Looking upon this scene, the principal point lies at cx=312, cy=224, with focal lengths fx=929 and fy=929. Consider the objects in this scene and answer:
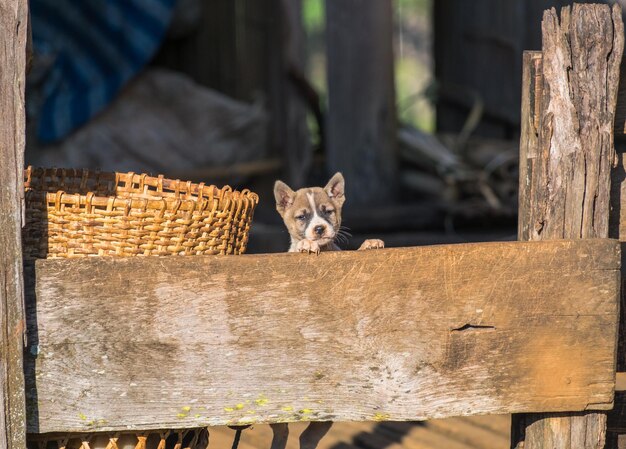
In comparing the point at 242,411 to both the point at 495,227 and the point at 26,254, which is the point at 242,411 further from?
the point at 495,227

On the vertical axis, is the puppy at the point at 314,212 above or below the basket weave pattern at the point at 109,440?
above

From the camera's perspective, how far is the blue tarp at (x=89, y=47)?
7.43 metres

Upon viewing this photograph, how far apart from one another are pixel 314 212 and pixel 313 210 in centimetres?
2

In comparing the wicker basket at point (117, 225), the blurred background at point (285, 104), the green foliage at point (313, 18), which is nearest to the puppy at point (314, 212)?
the wicker basket at point (117, 225)

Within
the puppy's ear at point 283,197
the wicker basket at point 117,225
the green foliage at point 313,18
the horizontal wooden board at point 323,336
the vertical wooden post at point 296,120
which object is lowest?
the horizontal wooden board at point 323,336

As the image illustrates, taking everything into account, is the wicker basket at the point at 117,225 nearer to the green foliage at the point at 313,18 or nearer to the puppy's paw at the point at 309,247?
the puppy's paw at the point at 309,247

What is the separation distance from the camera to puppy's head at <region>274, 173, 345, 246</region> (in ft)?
14.8

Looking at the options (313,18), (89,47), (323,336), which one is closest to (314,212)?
(323,336)

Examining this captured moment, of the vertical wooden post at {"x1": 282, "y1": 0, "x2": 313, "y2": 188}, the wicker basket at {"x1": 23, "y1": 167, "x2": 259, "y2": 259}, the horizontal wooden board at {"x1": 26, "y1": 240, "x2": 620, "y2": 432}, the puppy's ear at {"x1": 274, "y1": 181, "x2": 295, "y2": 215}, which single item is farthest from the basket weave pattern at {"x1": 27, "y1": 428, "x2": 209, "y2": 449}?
the vertical wooden post at {"x1": 282, "y1": 0, "x2": 313, "y2": 188}

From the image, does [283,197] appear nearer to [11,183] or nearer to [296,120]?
[11,183]

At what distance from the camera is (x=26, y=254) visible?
304cm

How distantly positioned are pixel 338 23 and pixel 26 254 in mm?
4457

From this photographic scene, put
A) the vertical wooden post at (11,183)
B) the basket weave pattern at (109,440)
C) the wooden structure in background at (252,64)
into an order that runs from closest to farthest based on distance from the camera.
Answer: the vertical wooden post at (11,183), the basket weave pattern at (109,440), the wooden structure in background at (252,64)

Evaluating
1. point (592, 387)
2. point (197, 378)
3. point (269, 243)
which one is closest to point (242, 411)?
point (197, 378)
